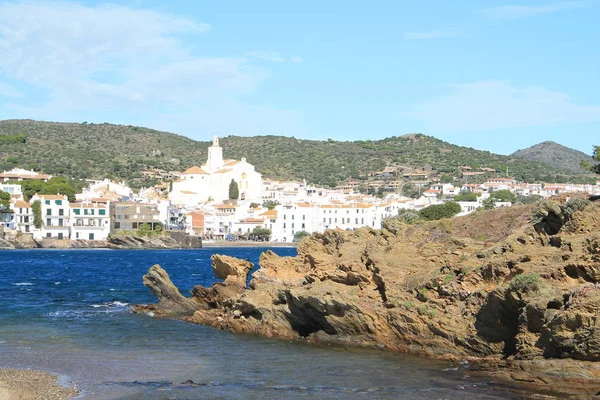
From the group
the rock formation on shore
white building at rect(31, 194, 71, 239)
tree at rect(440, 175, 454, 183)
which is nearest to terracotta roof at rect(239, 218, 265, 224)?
white building at rect(31, 194, 71, 239)

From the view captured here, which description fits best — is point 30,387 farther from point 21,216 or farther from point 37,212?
point 21,216

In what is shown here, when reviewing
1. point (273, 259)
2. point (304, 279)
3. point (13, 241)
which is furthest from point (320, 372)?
point (13, 241)

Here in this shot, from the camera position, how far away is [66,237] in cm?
11644

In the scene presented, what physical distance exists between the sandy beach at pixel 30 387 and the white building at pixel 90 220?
98.4 meters

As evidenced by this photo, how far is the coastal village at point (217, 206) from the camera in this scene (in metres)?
116

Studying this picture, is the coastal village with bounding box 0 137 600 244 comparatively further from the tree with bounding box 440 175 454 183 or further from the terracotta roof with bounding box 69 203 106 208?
the tree with bounding box 440 175 454 183

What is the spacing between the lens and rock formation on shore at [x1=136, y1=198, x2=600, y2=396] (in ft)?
59.9

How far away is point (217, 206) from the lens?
145m

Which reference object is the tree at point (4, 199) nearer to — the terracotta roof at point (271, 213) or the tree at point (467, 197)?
the terracotta roof at point (271, 213)

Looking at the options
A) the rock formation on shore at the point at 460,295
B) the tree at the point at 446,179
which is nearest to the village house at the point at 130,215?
the tree at the point at 446,179

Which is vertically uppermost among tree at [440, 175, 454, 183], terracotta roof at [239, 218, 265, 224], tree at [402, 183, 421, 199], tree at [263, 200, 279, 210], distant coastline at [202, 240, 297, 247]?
tree at [440, 175, 454, 183]

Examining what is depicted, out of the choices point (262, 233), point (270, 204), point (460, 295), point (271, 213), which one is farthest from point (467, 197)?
point (460, 295)

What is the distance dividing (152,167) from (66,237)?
7435cm

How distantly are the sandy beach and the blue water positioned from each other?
461 millimetres
